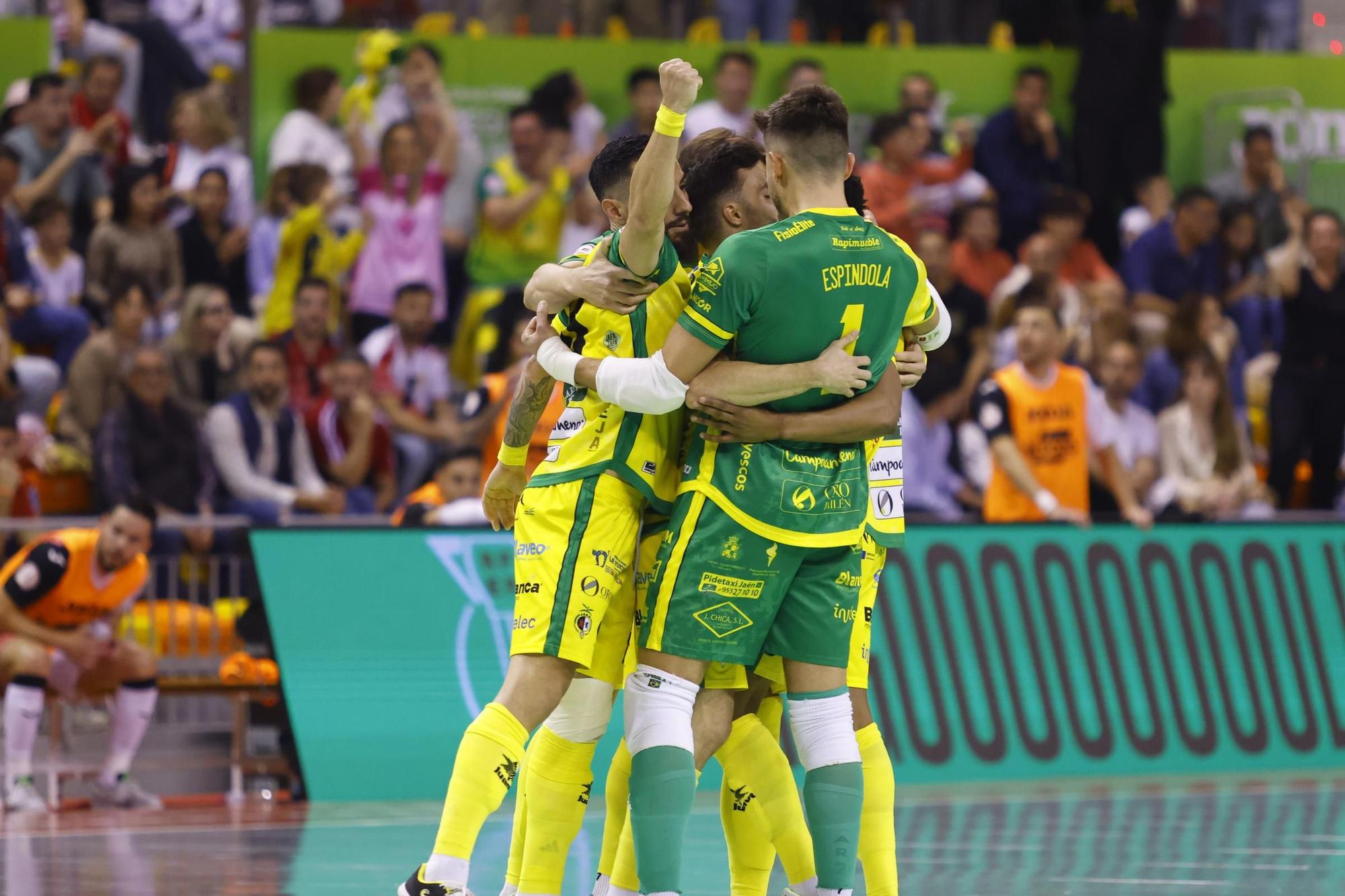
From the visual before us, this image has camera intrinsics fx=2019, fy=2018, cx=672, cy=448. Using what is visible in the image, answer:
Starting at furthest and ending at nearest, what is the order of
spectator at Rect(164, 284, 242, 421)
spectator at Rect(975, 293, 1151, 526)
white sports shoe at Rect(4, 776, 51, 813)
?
spectator at Rect(164, 284, 242, 421), spectator at Rect(975, 293, 1151, 526), white sports shoe at Rect(4, 776, 51, 813)

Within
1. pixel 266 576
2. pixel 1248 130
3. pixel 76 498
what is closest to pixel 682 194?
pixel 266 576

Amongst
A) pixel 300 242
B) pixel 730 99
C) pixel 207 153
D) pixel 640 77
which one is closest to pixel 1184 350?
pixel 730 99

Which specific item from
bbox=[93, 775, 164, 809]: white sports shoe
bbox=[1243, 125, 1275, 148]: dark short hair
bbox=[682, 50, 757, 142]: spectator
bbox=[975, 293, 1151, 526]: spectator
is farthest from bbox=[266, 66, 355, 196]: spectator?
bbox=[1243, 125, 1275, 148]: dark short hair

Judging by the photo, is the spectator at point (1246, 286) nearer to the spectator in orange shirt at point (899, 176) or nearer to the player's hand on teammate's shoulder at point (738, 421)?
the spectator in orange shirt at point (899, 176)

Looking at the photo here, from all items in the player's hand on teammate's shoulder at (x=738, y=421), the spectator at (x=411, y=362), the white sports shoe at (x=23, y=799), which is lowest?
the white sports shoe at (x=23, y=799)

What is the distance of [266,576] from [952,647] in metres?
3.99

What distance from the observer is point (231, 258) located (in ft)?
50.0

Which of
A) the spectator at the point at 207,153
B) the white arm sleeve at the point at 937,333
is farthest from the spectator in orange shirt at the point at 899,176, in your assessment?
the white arm sleeve at the point at 937,333

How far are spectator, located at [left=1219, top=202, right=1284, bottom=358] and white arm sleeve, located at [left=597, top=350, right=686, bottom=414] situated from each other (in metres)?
12.2

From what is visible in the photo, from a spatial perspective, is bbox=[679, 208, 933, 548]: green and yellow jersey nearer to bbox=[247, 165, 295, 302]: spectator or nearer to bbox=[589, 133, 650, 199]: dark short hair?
bbox=[589, 133, 650, 199]: dark short hair

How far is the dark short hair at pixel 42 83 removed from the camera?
14.9 meters

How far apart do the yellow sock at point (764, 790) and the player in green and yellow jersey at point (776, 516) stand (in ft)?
1.79

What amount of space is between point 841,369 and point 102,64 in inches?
425

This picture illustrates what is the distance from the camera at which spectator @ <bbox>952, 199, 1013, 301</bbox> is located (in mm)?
16672
